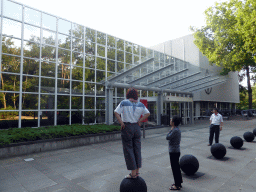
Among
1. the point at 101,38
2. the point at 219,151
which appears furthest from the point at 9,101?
the point at 219,151

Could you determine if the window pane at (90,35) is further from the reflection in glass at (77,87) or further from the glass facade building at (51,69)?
the reflection in glass at (77,87)

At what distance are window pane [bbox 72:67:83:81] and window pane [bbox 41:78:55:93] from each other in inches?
69.7

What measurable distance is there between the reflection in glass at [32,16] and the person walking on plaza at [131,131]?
11805 mm

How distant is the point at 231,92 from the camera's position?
132 feet

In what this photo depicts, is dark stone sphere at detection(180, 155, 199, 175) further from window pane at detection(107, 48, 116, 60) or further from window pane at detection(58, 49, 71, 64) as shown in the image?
window pane at detection(107, 48, 116, 60)

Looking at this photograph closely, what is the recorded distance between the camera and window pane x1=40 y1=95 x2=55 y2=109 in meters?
12.7

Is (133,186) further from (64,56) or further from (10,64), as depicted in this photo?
(64,56)

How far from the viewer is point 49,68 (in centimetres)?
1327

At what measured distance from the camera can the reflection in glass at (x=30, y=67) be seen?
39.9 ft

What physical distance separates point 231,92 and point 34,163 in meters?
41.8

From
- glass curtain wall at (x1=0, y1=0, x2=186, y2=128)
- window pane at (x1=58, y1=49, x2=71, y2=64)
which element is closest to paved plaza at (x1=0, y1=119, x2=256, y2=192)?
glass curtain wall at (x1=0, y1=0, x2=186, y2=128)

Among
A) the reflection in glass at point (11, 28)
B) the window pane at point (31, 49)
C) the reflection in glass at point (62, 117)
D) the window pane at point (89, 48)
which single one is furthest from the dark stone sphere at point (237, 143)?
the reflection in glass at point (11, 28)

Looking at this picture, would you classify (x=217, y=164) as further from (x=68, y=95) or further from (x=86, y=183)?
(x=68, y=95)

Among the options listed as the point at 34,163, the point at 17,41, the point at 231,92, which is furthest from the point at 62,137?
the point at 231,92
